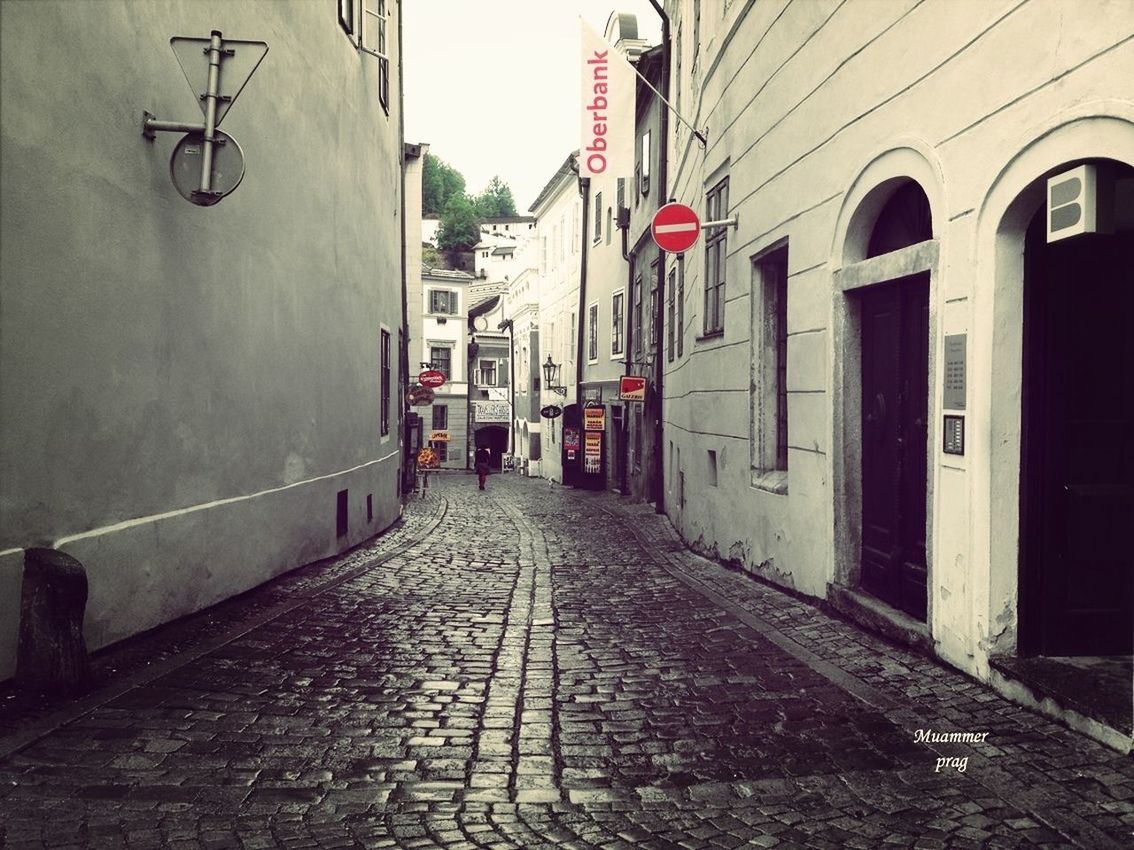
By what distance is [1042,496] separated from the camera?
207 inches

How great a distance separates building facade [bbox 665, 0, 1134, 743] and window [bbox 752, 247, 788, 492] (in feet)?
0.06

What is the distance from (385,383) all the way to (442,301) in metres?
39.5

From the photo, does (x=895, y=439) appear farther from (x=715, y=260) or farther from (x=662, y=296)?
(x=662, y=296)

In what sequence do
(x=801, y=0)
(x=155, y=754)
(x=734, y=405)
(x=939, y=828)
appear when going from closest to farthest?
(x=939, y=828) → (x=155, y=754) → (x=801, y=0) → (x=734, y=405)

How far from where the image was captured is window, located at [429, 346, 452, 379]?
180ft

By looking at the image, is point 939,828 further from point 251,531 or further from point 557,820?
point 251,531

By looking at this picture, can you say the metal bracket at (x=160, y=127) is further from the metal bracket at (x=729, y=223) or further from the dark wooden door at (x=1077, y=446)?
the metal bracket at (x=729, y=223)

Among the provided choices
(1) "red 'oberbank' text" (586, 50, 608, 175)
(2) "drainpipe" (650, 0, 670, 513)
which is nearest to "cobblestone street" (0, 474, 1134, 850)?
(1) "red 'oberbank' text" (586, 50, 608, 175)

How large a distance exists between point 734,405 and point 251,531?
4.79 metres

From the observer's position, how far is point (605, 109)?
15.9m

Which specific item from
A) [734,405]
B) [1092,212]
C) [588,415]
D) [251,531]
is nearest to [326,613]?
[251,531]

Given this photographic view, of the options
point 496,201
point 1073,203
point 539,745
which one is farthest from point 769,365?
point 496,201

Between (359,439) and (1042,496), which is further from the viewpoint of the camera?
(359,439)

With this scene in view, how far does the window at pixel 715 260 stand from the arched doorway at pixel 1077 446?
5952 millimetres
